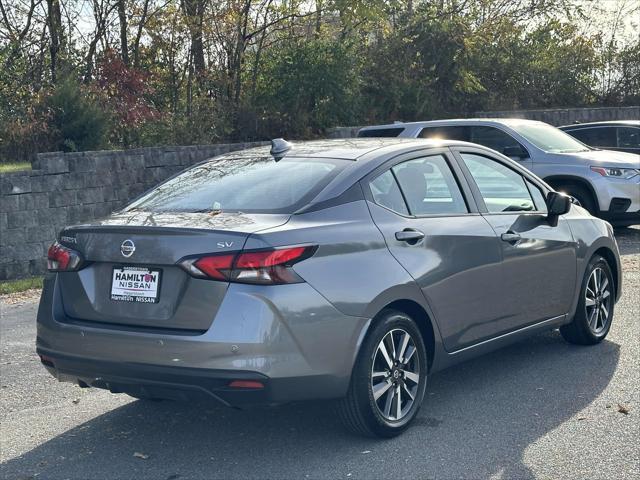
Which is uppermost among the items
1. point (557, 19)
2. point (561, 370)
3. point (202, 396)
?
point (557, 19)

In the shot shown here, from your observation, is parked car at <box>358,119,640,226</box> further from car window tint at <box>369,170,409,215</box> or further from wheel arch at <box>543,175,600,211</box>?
car window tint at <box>369,170,409,215</box>

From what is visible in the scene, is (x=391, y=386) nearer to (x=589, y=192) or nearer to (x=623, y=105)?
(x=589, y=192)

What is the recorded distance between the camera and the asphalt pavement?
4.96 meters

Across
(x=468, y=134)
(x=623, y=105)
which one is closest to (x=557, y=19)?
(x=623, y=105)

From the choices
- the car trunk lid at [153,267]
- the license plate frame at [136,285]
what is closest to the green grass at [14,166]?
the car trunk lid at [153,267]

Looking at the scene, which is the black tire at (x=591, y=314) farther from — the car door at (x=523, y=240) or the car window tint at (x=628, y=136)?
the car window tint at (x=628, y=136)

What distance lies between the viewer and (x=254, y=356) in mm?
4715

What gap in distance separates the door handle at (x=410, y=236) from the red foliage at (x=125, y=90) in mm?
10698

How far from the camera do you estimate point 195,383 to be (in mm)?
4758

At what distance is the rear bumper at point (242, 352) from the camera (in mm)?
4715

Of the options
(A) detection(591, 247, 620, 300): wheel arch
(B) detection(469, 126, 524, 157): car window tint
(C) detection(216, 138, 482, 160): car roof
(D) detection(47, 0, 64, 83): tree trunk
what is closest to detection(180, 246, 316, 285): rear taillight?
(C) detection(216, 138, 482, 160): car roof

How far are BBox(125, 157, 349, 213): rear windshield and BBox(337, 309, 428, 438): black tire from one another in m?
0.82

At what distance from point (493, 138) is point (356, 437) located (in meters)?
9.62

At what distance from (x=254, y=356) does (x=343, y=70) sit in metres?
14.4
